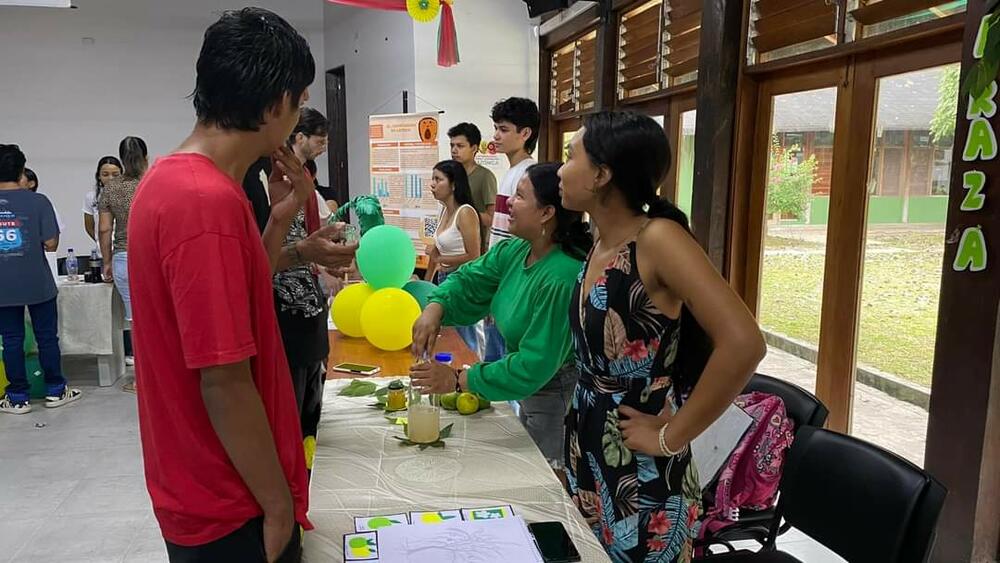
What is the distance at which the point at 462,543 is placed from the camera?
3.69 feet

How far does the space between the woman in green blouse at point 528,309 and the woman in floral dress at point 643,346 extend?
0.20 metres

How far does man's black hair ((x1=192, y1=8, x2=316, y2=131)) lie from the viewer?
94 centimetres

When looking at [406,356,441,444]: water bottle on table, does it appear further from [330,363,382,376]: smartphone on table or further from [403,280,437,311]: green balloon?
[403,280,437,311]: green balloon

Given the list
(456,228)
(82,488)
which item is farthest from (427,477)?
(82,488)

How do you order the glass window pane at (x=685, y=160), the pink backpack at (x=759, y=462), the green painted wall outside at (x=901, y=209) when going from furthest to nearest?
the glass window pane at (x=685, y=160) < the green painted wall outside at (x=901, y=209) < the pink backpack at (x=759, y=462)

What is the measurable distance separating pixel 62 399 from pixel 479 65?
3.91 m

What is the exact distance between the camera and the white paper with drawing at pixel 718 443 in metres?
2.00

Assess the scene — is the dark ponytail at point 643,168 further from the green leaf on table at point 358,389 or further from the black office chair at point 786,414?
the green leaf on table at point 358,389

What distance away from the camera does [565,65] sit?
18.0 feet

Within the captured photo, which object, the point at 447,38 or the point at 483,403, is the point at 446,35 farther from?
the point at 483,403

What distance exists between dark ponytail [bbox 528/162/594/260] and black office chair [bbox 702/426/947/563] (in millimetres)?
715

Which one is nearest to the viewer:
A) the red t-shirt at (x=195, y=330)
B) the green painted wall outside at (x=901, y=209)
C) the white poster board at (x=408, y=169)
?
the red t-shirt at (x=195, y=330)

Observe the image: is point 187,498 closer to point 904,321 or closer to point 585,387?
point 585,387

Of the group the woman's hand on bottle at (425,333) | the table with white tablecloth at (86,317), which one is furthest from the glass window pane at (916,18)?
the table with white tablecloth at (86,317)
